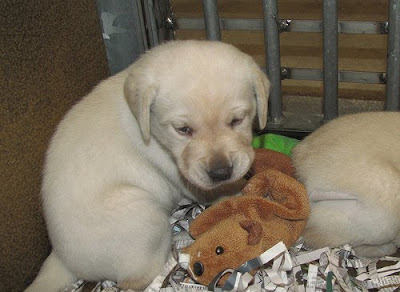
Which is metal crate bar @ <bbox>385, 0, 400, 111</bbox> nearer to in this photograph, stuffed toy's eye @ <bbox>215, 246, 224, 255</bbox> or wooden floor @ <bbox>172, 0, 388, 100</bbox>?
wooden floor @ <bbox>172, 0, 388, 100</bbox>

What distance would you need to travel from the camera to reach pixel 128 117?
11.9ft

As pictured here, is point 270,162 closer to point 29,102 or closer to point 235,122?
point 235,122

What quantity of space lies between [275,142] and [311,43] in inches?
111

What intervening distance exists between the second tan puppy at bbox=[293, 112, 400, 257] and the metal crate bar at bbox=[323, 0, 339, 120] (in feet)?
2.58

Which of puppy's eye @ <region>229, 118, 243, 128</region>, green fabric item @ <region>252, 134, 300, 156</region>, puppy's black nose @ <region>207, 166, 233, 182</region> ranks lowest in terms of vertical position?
green fabric item @ <region>252, 134, 300, 156</region>

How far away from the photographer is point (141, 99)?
10.7 feet

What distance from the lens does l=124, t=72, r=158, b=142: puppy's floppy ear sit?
3.26 meters

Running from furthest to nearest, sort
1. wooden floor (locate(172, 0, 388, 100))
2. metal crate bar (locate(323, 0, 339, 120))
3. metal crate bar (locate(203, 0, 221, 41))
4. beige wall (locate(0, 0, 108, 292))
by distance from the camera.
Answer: wooden floor (locate(172, 0, 388, 100)), metal crate bar (locate(203, 0, 221, 41)), metal crate bar (locate(323, 0, 339, 120)), beige wall (locate(0, 0, 108, 292))

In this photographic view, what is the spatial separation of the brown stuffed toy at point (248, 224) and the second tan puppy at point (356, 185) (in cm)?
12

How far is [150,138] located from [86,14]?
4.17 feet

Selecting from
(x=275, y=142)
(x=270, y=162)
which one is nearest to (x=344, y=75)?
(x=275, y=142)

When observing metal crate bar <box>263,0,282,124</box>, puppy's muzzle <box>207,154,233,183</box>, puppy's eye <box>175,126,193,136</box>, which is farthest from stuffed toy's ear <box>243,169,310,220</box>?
metal crate bar <box>263,0,282,124</box>

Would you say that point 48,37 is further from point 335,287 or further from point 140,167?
point 335,287

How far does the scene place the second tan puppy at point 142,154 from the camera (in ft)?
10.5
